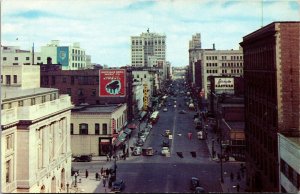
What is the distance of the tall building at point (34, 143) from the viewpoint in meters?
31.5

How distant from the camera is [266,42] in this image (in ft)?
119

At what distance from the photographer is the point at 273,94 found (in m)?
34.3

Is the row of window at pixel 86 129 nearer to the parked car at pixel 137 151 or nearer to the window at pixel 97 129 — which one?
the window at pixel 97 129

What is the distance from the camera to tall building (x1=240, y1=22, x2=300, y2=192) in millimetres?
32844

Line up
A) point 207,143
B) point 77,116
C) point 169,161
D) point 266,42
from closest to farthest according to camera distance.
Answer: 1. point 266,42
2. point 169,161
3. point 77,116
4. point 207,143

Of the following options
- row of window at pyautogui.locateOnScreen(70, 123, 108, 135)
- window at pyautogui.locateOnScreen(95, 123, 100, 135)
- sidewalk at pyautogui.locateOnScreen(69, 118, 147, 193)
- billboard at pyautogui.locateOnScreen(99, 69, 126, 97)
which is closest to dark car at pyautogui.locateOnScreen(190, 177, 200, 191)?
sidewalk at pyautogui.locateOnScreen(69, 118, 147, 193)

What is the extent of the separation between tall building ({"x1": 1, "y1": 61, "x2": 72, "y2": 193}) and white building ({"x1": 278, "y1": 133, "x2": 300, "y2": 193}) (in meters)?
20.2

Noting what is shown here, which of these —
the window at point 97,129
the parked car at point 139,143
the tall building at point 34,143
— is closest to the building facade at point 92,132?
the window at point 97,129

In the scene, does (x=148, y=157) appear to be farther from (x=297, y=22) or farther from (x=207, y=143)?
(x=297, y=22)

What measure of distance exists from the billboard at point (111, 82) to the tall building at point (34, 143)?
91.7 feet

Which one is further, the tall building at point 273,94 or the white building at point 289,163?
the tall building at point 273,94

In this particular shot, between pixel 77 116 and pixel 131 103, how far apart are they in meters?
35.7

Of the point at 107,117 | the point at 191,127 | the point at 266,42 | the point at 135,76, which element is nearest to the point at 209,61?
the point at 135,76

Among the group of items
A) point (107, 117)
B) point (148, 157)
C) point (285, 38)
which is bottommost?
point (148, 157)
